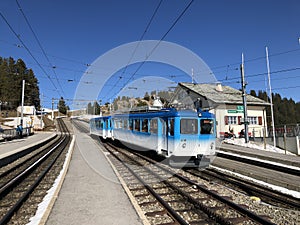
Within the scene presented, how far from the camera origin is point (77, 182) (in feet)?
26.4

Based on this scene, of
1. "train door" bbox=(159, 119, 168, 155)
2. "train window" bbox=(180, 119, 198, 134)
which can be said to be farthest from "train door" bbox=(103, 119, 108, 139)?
"train window" bbox=(180, 119, 198, 134)

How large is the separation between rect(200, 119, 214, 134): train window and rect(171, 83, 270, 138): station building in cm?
1371

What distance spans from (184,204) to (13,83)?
265 feet

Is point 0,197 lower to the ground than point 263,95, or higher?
lower

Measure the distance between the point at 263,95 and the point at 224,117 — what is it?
70947mm

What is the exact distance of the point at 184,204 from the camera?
19.9ft

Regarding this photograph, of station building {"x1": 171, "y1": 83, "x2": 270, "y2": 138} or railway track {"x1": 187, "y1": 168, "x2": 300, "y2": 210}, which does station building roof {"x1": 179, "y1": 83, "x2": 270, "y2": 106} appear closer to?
station building {"x1": 171, "y1": 83, "x2": 270, "y2": 138}

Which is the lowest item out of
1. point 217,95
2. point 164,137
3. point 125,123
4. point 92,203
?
point 92,203

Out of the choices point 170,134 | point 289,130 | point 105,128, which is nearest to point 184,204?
point 170,134

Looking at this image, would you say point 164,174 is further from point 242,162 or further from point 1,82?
point 1,82

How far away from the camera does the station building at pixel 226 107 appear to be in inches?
1030

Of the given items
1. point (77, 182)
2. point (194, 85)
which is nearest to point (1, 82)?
point (194, 85)

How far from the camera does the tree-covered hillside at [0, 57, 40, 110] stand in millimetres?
71625

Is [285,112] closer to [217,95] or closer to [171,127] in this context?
[217,95]
